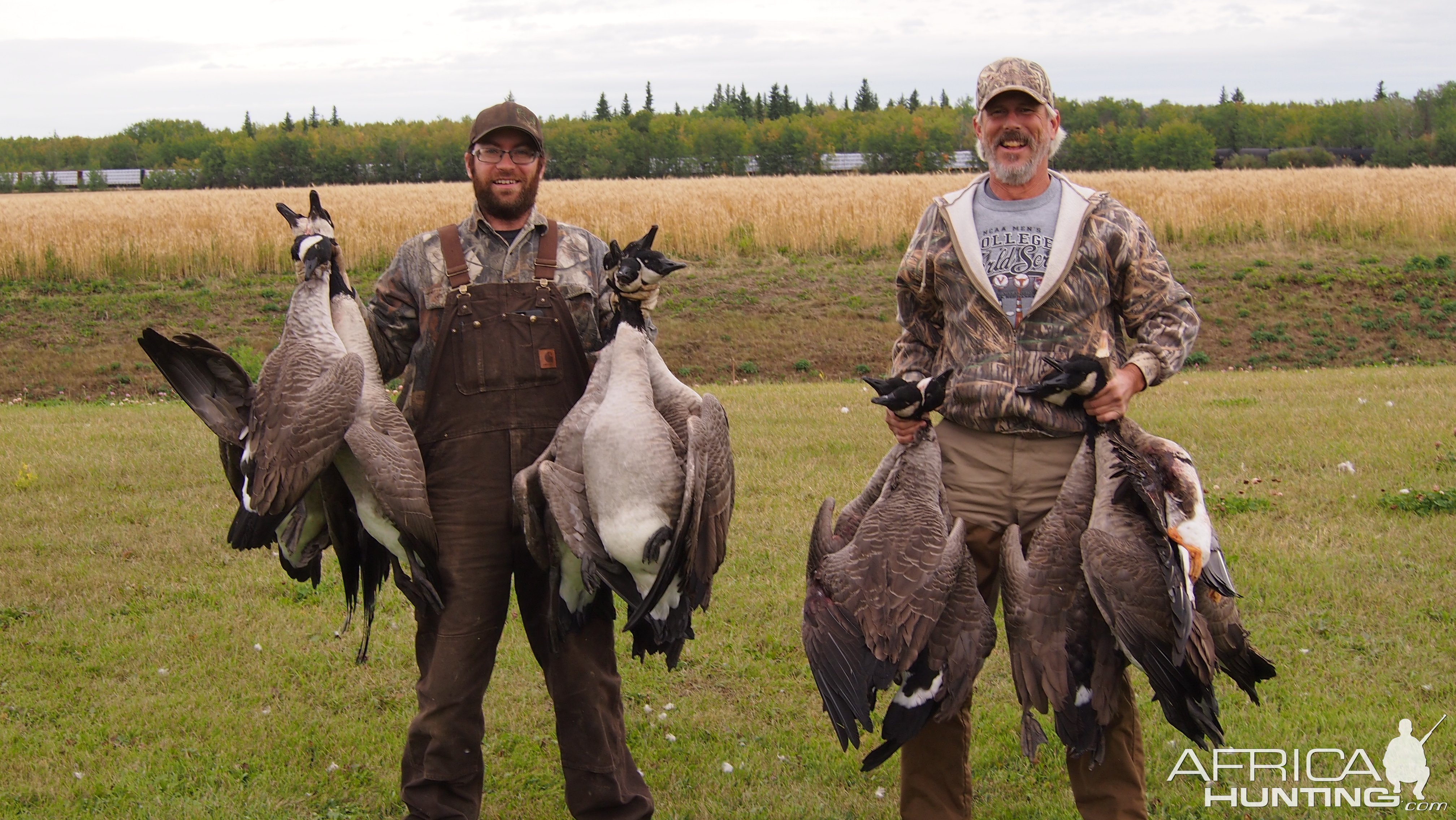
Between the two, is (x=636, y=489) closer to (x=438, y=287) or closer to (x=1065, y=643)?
(x=438, y=287)

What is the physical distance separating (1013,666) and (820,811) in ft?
4.99

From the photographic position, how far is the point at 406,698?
6285 millimetres

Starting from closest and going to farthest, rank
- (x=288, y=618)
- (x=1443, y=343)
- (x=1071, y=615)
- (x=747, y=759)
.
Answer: (x=1071, y=615)
(x=747, y=759)
(x=288, y=618)
(x=1443, y=343)

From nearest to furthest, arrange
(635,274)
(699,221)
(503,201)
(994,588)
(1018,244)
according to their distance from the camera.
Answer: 1. (1018,244)
2. (635,274)
3. (994,588)
4. (503,201)
5. (699,221)

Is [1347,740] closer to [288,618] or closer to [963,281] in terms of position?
[963,281]

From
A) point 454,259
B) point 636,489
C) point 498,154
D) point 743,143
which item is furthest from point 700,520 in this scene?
point 743,143

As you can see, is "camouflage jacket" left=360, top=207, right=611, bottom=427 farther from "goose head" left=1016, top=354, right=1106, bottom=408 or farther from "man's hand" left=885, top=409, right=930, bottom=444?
"goose head" left=1016, top=354, right=1106, bottom=408

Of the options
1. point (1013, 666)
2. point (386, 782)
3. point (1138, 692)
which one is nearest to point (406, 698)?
point (386, 782)

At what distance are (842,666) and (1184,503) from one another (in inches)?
56.9

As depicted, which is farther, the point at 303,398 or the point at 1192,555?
the point at 303,398

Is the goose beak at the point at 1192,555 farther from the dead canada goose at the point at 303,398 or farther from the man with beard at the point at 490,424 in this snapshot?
the dead canada goose at the point at 303,398

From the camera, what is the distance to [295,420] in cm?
412

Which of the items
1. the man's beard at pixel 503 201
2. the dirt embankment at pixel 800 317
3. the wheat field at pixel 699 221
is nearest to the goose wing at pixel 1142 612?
the man's beard at pixel 503 201

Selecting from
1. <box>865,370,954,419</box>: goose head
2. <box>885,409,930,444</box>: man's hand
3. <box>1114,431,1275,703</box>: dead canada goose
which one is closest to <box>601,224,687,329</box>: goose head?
<box>865,370,954,419</box>: goose head
